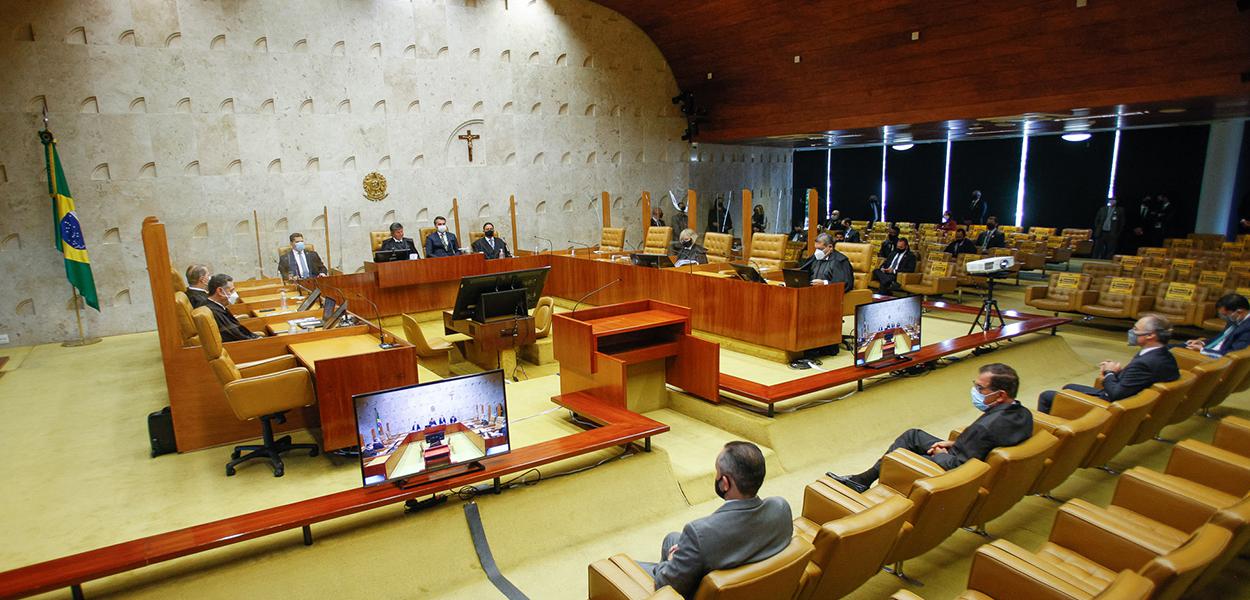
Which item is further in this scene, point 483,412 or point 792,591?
point 483,412

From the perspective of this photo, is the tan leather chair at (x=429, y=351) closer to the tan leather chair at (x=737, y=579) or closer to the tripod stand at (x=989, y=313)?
the tan leather chair at (x=737, y=579)

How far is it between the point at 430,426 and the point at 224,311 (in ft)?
8.09

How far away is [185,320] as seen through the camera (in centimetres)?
423

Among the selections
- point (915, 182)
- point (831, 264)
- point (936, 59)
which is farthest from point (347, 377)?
point (915, 182)

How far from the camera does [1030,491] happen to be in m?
3.52

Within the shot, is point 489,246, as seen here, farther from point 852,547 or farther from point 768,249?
point 852,547

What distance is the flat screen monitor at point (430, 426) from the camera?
125 inches

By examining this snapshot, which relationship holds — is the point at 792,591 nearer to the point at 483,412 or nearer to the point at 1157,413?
the point at 483,412

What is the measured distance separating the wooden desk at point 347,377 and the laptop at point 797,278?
140 inches

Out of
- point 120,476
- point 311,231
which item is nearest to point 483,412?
point 120,476

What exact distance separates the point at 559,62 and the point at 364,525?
1069 cm

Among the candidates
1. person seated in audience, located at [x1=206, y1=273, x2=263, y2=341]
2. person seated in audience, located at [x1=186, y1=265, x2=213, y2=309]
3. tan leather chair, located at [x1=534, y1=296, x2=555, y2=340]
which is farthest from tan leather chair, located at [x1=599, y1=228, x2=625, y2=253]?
person seated in audience, located at [x1=206, y1=273, x2=263, y2=341]

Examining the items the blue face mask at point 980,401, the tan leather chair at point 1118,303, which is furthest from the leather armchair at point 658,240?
the blue face mask at point 980,401

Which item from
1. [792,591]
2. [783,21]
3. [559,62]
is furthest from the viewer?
[559,62]
